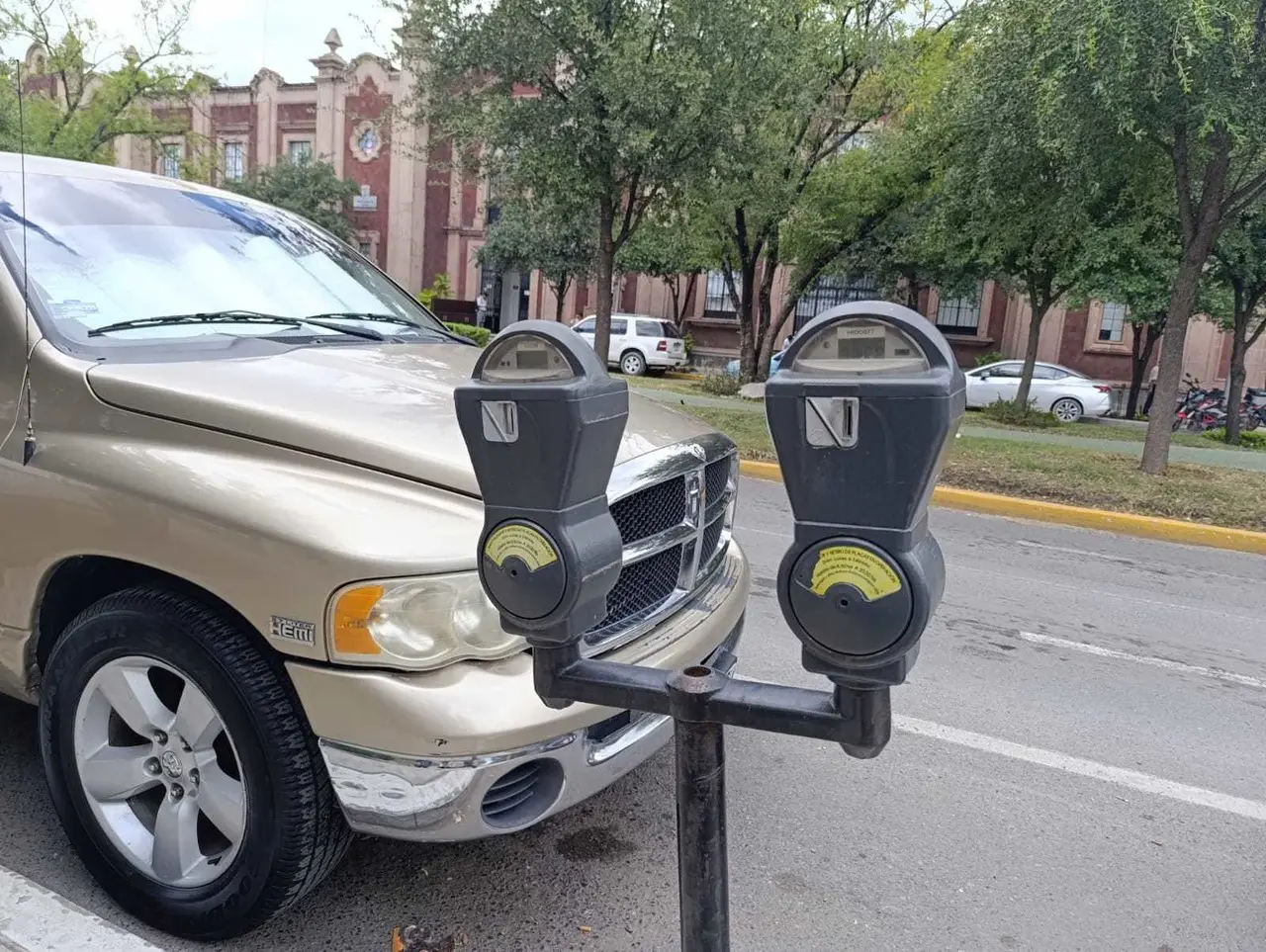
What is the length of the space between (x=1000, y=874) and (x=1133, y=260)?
1268 centimetres

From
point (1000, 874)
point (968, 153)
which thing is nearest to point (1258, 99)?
point (968, 153)

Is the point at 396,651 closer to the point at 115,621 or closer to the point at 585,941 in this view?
the point at 115,621

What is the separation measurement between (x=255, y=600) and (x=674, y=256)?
2142 centimetres

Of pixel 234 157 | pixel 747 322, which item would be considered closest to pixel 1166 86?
pixel 747 322

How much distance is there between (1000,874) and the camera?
2.56 m

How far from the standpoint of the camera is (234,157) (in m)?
32.5

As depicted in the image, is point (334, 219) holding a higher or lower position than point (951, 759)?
higher

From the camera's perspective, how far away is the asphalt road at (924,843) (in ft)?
7.43

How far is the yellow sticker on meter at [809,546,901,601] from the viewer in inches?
47.5

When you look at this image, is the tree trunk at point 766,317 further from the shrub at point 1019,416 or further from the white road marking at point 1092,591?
the white road marking at point 1092,591

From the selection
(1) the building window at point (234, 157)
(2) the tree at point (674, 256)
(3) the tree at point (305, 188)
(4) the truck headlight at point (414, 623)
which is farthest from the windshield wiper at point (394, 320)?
(1) the building window at point (234, 157)

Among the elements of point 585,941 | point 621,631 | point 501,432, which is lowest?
point 585,941

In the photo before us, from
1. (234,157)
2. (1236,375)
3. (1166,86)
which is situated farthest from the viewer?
(234,157)

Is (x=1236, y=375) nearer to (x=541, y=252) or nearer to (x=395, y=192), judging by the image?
(x=541, y=252)
